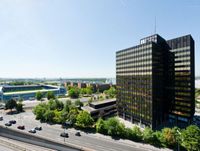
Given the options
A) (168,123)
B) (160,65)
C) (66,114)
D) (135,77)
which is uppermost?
(160,65)

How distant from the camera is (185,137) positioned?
2069 inches

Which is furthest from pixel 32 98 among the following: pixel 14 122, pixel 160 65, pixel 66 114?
pixel 160 65

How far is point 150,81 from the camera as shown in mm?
73750

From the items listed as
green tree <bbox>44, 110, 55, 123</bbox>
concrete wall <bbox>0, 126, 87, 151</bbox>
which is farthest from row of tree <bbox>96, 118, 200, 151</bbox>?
concrete wall <bbox>0, 126, 87, 151</bbox>

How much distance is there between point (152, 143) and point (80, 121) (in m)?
26.4

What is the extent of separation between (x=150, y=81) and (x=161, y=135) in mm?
23696

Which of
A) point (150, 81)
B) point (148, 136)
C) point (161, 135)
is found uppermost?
point (150, 81)

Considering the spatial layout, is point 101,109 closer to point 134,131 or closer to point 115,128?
point 115,128

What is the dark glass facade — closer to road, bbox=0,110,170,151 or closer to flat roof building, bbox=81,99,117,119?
flat roof building, bbox=81,99,117,119

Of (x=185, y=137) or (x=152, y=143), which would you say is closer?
(x=185, y=137)

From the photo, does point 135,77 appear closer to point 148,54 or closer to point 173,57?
point 148,54

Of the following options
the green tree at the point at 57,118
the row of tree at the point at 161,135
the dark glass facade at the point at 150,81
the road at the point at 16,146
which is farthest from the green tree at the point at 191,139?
the green tree at the point at 57,118

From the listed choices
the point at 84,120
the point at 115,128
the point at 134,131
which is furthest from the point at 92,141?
the point at 134,131

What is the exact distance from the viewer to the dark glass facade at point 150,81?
74.0 metres
